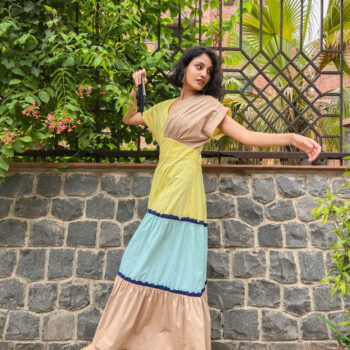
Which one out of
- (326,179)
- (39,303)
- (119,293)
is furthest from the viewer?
(326,179)

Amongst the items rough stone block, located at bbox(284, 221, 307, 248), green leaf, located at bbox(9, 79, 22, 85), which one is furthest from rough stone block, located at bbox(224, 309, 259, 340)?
green leaf, located at bbox(9, 79, 22, 85)

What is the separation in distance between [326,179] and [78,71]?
76.2 inches

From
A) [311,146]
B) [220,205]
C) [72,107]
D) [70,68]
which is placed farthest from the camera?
[220,205]

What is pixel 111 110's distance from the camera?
3.03 meters

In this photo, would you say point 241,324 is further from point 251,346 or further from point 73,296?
point 73,296

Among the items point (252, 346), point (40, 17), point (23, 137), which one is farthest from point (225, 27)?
point (252, 346)

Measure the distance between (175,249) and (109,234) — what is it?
0.78m

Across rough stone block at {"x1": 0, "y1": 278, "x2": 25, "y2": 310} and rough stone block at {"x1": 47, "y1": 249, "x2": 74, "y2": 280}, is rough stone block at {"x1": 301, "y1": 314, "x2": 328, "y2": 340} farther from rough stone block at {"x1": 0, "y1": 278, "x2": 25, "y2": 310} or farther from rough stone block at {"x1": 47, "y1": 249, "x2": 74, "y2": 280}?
rough stone block at {"x1": 0, "y1": 278, "x2": 25, "y2": 310}

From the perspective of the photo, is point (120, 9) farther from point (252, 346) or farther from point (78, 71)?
point (252, 346)

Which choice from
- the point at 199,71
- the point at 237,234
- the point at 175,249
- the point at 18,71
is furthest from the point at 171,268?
the point at 18,71

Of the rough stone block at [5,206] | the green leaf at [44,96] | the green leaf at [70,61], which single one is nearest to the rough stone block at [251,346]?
the rough stone block at [5,206]

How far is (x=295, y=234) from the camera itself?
9.62ft

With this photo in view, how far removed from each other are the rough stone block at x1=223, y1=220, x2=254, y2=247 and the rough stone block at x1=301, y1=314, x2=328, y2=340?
0.65m

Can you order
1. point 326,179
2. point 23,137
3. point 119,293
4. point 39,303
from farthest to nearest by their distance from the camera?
point 326,179, point 39,303, point 23,137, point 119,293
